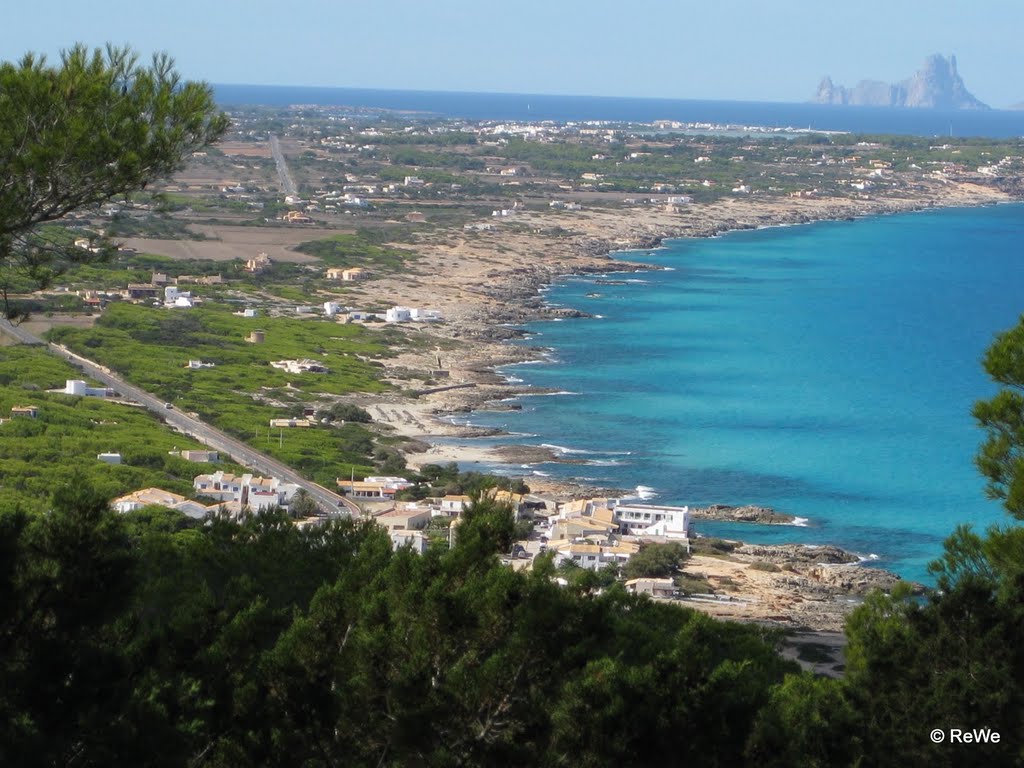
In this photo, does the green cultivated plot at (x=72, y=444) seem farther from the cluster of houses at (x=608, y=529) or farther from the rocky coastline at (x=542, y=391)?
the cluster of houses at (x=608, y=529)

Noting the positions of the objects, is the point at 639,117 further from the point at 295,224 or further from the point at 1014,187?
the point at 295,224

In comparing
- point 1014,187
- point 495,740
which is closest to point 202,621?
point 495,740

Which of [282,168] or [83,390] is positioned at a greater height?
[282,168]

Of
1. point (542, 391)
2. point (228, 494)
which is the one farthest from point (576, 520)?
point (542, 391)

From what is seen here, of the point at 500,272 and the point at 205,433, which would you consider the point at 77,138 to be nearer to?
the point at 205,433

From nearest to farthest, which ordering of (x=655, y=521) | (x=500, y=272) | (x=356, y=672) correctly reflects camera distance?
1. (x=356, y=672)
2. (x=655, y=521)
3. (x=500, y=272)

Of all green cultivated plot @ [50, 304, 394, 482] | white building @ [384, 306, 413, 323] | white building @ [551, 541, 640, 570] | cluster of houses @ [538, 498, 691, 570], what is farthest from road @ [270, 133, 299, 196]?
white building @ [551, 541, 640, 570]

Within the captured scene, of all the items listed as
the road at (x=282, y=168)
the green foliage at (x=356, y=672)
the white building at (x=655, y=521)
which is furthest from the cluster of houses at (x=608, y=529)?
the road at (x=282, y=168)
